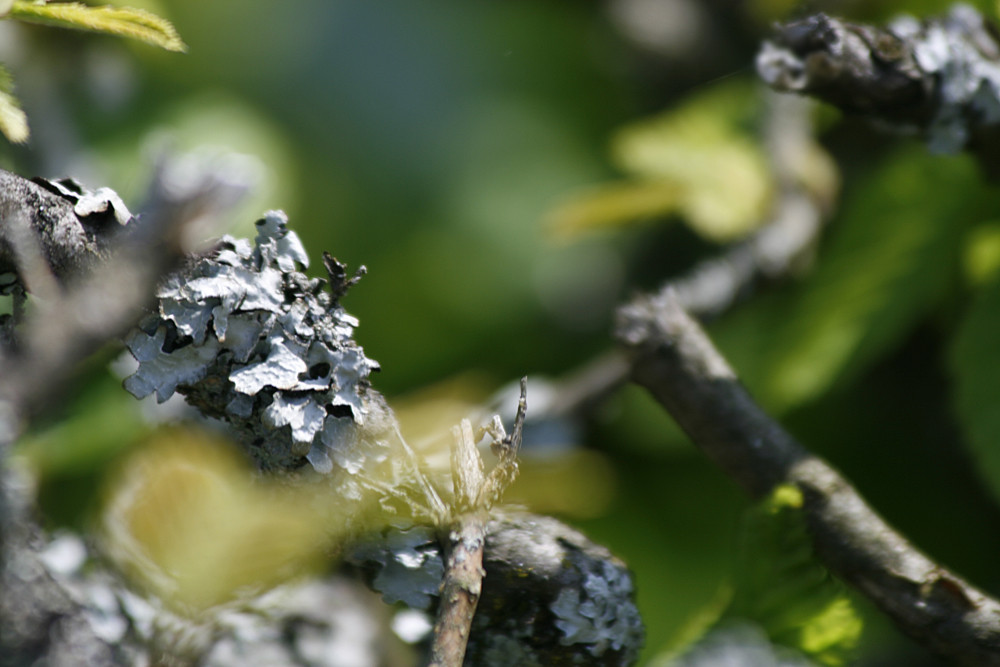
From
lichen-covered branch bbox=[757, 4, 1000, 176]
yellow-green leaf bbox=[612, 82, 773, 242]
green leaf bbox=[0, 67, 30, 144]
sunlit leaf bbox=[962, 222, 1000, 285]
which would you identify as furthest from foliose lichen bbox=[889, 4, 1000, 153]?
green leaf bbox=[0, 67, 30, 144]

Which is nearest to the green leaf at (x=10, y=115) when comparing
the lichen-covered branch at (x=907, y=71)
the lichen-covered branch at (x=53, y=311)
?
the lichen-covered branch at (x=53, y=311)

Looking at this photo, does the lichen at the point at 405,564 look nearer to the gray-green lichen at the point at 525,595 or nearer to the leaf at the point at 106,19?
the gray-green lichen at the point at 525,595

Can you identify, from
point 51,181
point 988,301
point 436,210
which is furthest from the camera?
point 436,210

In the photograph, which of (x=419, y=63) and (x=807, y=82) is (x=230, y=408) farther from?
(x=419, y=63)

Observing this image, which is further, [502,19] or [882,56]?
[502,19]

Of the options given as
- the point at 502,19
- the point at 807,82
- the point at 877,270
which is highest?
the point at 502,19

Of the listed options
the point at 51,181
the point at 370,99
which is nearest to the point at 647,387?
the point at 51,181
